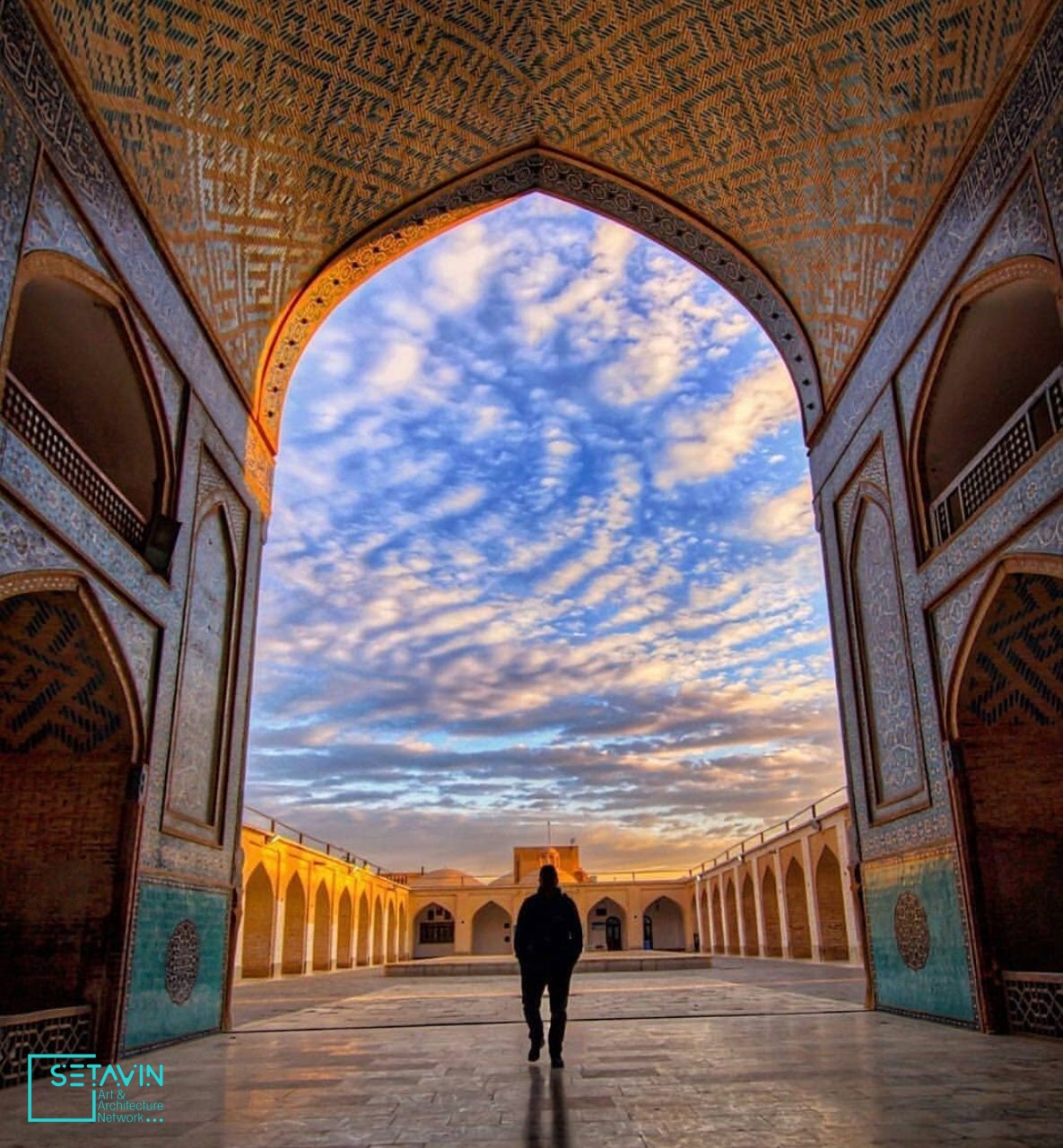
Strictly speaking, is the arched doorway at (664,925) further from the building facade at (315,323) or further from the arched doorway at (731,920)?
the building facade at (315,323)

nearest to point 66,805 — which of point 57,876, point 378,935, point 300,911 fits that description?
point 57,876

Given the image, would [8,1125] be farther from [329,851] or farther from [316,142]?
[329,851]

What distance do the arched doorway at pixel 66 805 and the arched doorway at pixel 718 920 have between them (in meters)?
26.1

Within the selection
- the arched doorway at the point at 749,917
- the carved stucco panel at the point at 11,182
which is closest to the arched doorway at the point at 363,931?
the arched doorway at the point at 749,917

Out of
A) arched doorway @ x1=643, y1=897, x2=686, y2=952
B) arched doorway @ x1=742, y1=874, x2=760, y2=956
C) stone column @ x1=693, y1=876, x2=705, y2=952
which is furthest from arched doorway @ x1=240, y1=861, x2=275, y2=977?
arched doorway @ x1=643, y1=897, x2=686, y2=952

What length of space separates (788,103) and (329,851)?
20.5 m

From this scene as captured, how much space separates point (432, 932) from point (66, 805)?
115 ft

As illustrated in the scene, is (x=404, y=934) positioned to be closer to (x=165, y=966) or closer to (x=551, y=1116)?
(x=165, y=966)

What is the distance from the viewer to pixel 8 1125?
3553 mm

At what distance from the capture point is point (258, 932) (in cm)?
1862

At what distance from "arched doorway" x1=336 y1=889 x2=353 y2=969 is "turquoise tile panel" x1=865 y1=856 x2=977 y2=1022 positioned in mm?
20389

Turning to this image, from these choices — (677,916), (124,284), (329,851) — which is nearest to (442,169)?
(124,284)

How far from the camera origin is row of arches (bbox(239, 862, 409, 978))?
18547 mm

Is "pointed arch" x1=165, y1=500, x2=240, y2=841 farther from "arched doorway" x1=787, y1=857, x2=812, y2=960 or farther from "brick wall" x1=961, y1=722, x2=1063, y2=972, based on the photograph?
"arched doorway" x1=787, y1=857, x2=812, y2=960
